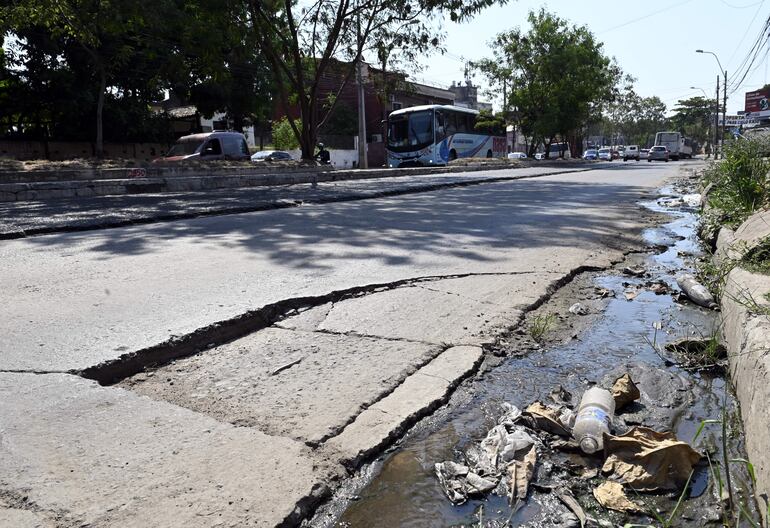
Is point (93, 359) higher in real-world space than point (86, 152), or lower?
lower

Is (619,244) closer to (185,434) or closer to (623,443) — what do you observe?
(623,443)

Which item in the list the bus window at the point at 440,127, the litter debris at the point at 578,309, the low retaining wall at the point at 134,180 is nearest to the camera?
the litter debris at the point at 578,309

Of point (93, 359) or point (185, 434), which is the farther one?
point (93, 359)

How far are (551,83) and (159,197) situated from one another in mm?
36558

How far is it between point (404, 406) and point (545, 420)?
1.86ft

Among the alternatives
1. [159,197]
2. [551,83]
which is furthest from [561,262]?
[551,83]

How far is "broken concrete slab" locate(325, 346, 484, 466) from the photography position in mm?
2193

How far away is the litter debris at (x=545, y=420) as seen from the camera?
7.93ft

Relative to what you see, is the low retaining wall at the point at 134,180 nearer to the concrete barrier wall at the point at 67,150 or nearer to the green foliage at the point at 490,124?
the concrete barrier wall at the point at 67,150

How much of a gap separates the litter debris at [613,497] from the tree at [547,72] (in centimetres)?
4284

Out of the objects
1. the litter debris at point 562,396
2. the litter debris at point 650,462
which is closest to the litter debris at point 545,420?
the litter debris at point 562,396

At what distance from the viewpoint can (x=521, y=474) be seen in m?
2.10

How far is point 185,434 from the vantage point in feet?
7.22

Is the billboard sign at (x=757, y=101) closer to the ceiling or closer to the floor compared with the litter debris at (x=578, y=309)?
closer to the ceiling
